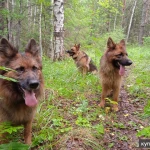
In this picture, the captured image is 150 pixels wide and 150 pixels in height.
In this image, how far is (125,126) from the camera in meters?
3.71

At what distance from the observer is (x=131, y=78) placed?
6.73 meters

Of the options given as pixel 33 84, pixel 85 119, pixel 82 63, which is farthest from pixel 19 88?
pixel 82 63

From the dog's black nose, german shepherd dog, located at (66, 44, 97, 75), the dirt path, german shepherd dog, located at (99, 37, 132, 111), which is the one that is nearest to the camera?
the dog's black nose

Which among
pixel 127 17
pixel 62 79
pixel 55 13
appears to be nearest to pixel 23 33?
pixel 55 13

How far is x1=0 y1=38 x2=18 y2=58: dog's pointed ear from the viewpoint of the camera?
2.79 metres

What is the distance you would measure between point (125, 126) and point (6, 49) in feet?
8.98

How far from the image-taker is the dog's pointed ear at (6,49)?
279cm

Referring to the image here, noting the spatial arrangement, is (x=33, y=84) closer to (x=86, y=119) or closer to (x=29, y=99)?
(x=29, y=99)

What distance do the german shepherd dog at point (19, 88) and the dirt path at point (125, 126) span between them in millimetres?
1482

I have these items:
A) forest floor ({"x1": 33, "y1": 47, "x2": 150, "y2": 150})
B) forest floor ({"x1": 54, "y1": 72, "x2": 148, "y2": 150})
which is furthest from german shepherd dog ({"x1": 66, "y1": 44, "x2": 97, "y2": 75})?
forest floor ({"x1": 54, "y1": 72, "x2": 148, "y2": 150})

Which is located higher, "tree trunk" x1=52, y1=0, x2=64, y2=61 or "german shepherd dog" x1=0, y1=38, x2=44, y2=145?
"tree trunk" x1=52, y1=0, x2=64, y2=61

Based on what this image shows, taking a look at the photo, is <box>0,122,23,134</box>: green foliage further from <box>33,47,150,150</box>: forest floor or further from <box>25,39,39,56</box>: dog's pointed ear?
<box>25,39,39,56</box>: dog's pointed ear

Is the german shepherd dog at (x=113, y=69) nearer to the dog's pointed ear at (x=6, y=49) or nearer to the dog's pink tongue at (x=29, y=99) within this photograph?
the dog's pink tongue at (x=29, y=99)

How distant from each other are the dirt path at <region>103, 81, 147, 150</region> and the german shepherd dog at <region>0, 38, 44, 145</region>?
148cm
